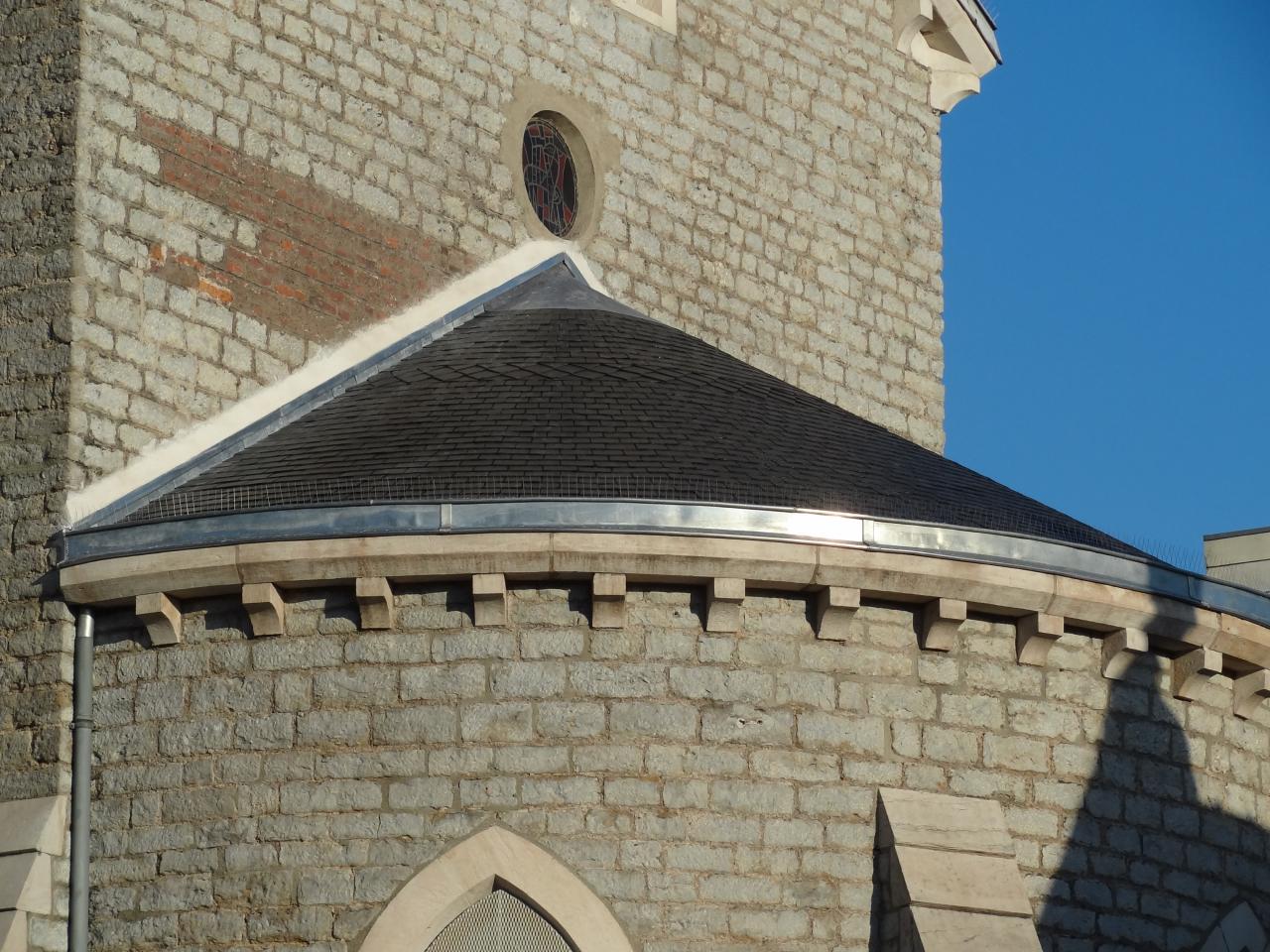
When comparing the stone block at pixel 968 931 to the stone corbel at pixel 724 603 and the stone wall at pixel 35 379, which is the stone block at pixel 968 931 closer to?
the stone corbel at pixel 724 603

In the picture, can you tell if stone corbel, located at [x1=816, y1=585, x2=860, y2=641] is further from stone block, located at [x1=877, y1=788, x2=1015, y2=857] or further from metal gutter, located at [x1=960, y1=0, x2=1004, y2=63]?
metal gutter, located at [x1=960, y1=0, x2=1004, y2=63]

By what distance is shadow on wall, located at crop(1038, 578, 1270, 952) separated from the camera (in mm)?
11711

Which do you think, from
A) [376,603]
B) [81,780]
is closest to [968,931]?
[376,603]

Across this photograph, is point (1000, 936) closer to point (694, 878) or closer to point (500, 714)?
point (694, 878)

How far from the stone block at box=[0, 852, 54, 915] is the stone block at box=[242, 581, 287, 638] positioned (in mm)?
1499

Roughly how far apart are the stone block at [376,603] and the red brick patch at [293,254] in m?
2.57

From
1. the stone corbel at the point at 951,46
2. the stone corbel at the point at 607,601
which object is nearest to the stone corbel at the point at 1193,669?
the stone corbel at the point at 607,601

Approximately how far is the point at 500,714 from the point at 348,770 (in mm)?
753

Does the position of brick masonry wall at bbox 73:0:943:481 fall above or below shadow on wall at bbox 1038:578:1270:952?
above

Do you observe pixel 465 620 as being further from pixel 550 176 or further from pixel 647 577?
pixel 550 176

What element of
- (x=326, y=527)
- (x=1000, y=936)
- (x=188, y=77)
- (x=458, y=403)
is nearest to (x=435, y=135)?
(x=188, y=77)

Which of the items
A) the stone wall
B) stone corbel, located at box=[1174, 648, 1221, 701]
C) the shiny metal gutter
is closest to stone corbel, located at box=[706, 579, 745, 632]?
the shiny metal gutter

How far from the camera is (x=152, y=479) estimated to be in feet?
40.2

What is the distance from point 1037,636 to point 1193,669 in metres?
1.03
